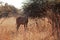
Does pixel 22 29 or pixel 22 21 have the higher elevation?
pixel 22 21

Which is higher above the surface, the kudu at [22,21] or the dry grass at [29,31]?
the kudu at [22,21]

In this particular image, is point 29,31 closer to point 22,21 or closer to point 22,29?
point 22,29

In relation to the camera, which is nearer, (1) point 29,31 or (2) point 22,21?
(1) point 29,31

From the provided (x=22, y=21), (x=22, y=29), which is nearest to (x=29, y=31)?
(x=22, y=29)

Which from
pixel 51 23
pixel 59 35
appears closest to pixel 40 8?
pixel 51 23

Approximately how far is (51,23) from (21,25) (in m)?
0.42

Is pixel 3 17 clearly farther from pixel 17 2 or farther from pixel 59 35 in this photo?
pixel 59 35

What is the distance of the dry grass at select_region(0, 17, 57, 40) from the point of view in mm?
2430

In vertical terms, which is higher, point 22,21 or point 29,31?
point 22,21

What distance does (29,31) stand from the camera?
2463mm

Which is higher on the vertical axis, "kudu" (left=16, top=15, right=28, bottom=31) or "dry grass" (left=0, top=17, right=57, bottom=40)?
"kudu" (left=16, top=15, right=28, bottom=31)

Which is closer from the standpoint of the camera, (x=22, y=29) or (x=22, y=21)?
(x=22, y=29)

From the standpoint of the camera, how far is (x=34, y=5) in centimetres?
255

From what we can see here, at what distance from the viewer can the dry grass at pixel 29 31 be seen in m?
2.43
